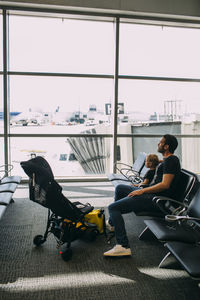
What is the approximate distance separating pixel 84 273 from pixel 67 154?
3960mm

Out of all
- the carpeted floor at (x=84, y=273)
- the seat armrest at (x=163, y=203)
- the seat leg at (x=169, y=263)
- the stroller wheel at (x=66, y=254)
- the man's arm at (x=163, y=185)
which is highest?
the man's arm at (x=163, y=185)

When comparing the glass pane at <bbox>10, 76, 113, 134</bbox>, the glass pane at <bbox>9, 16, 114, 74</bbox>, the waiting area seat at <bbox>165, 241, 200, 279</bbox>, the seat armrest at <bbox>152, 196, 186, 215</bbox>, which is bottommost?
the waiting area seat at <bbox>165, 241, 200, 279</bbox>

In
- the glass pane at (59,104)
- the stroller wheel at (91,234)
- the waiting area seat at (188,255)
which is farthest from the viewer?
the glass pane at (59,104)

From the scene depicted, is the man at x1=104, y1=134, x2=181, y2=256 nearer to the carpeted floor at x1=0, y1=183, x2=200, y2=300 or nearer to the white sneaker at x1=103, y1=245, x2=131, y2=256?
the white sneaker at x1=103, y1=245, x2=131, y2=256

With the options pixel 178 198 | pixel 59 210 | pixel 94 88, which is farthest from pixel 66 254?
pixel 94 88

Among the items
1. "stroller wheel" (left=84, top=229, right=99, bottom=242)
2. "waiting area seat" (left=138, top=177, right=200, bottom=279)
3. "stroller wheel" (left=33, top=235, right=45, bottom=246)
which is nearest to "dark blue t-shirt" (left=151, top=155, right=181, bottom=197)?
"waiting area seat" (left=138, top=177, right=200, bottom=279)

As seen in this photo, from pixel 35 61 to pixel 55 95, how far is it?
0.83 m

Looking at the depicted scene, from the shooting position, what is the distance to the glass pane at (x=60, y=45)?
5.88 metres

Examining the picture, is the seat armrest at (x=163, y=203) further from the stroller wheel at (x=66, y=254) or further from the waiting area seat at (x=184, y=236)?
the stroller wheel at (x=66, y=254)

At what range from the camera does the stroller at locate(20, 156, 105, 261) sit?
9.17 feet

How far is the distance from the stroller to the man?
353 mm

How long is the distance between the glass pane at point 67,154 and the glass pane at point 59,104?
243 millimetres

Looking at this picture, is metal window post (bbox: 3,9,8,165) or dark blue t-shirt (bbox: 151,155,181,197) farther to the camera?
metal window post (bbox: 3,9,8,165)

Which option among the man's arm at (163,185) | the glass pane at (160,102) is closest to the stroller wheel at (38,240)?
the man's arm at (163,185)
